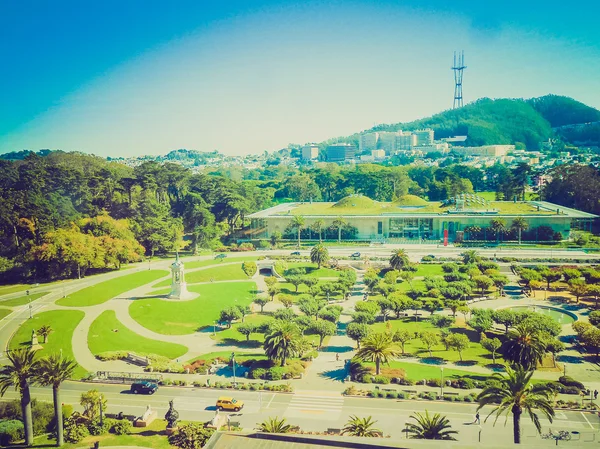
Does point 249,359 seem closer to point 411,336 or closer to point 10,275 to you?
point 411,336

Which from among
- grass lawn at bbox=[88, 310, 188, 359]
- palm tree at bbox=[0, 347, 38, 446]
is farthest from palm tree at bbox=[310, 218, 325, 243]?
palm tree at bbox=[0, 347, 38, 446]

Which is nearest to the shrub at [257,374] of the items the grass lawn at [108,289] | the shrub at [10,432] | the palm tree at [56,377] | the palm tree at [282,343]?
the palm tree at [282,343]

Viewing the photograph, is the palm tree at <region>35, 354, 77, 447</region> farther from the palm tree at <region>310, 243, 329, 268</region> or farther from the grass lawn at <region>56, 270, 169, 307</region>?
the palm tree at <region>310, 243, 329, 268</region>

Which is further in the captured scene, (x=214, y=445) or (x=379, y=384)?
(x=379, y=384)

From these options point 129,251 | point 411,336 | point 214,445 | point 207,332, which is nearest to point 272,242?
point 129,251

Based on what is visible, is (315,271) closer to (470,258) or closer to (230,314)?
(470,258)

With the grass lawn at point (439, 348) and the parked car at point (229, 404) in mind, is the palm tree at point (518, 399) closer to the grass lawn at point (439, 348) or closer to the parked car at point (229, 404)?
the grass lawn at point (439, 348)

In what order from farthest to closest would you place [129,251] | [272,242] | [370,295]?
[272,242]
[129,251]
[370,295]

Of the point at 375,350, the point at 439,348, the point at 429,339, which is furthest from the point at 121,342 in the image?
the point at 439,348
